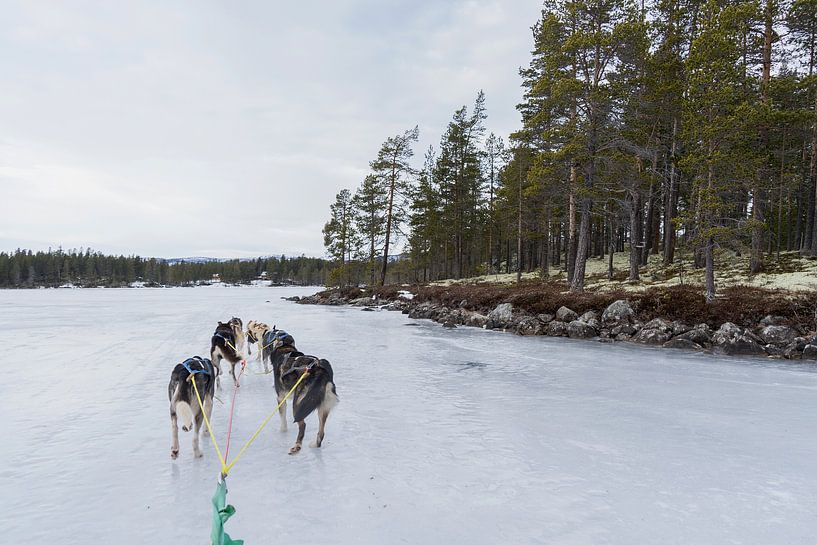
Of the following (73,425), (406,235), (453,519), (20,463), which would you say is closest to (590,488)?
(453,519)

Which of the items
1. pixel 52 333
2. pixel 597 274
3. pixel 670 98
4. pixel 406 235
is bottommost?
pixel 52 333

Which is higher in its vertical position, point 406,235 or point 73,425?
point 406,235

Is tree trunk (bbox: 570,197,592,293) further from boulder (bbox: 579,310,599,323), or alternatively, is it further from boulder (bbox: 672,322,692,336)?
boulder (bbox: 672,322,692,336)

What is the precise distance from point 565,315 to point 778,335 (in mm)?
6106

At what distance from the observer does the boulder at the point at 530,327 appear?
15.4 m

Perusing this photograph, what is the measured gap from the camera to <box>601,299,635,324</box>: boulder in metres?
14.5

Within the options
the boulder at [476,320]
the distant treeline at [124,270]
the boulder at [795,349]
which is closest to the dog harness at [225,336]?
the boulder at [476,320]

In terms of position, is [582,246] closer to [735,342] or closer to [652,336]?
[652,336]

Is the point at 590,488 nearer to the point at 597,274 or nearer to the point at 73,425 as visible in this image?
the point at 73,425

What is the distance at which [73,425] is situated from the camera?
17.3 ft

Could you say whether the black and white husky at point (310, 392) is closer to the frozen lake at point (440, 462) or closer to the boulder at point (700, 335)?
the frozen lake at point (440, 462)

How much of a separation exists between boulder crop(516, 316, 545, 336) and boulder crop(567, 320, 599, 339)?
1.13 meters

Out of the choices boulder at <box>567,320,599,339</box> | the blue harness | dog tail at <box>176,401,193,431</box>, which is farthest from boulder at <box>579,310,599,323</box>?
dog tail at <box>176,401,193,431</box>

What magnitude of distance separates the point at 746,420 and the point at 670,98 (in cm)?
2101
